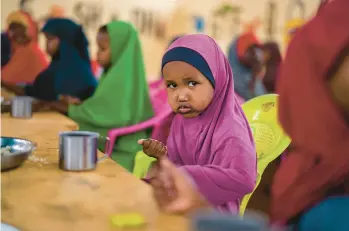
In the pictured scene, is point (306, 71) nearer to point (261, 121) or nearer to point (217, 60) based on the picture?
point (217, 60)

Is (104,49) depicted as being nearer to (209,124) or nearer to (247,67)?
(209,124)

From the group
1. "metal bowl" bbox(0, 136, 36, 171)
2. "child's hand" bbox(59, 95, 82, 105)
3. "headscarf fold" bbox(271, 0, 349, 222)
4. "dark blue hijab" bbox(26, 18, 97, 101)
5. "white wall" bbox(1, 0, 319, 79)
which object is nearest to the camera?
"headscarf fold" bbox(271, 0, 349, 222)

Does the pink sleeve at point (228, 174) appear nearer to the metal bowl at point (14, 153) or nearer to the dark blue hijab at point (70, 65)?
the metal bowl at point (14, 153)

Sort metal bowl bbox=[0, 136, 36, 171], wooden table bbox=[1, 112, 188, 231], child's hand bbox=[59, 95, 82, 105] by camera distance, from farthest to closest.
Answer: child's hand bbox=[59, 95, 82, 105] < metal bowl bbox=[0, 136, 36, 171] < wooden table bbox=[1, 112, 188, 231]

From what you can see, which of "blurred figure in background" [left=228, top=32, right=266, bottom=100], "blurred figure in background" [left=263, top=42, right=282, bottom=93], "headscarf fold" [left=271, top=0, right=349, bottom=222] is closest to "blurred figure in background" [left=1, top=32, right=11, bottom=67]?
"blurred figure in background" [left=228, top=32, right=266, bottom=100]

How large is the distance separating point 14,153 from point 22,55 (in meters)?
2.15

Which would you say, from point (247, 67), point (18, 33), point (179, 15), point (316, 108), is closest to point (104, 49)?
point (18, 33)

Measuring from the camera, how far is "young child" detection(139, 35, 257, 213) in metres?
1.21

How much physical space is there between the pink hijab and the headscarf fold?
1.49 feet

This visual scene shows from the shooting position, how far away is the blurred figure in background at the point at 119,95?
7.38ft

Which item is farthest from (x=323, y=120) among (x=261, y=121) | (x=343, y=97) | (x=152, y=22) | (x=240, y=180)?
(x=152, y=22)

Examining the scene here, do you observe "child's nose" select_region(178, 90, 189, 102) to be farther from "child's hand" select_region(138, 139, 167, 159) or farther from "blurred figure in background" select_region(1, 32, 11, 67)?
"blurred figure in background" select_region(1, 32, 11, 67)

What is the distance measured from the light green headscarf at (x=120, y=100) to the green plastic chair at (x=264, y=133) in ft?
2.37

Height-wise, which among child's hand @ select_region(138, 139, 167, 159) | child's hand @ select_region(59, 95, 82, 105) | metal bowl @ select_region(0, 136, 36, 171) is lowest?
child's hand @ select_region(59, 95, 82, 105)
